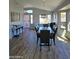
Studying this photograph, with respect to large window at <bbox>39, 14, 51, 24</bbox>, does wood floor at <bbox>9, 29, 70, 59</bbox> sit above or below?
below

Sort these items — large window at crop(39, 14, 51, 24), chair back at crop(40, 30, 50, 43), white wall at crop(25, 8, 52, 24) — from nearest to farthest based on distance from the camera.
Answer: chair back at crop(40, 30, 50, 43)
white wall at crop(25, 8, 52, 24)
large window at crop(39, 14, 51, 24)

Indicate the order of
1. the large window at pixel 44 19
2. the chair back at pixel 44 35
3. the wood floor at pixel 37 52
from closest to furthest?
the wood floor at pixel 37 52 < the chair back at pixel 44 35 < the large window at pixel 44 19

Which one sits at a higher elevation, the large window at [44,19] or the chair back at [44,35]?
the large window at [44,19]

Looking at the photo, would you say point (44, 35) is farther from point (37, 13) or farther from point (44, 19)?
point (44, 19)

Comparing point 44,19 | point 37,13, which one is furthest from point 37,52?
point 44,19

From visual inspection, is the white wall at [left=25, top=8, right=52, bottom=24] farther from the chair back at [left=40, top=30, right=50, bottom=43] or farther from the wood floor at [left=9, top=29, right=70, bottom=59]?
the chair back at [left=40, top=30, right=50, bottom=43]

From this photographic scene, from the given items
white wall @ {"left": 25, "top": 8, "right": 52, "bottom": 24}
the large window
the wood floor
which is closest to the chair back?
the wood floor

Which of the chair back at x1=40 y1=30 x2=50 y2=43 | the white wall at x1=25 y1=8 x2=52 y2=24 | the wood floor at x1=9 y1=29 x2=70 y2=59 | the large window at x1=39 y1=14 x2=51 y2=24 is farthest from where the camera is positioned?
the large window at x1=39 y1=14 x2=51 y2=24

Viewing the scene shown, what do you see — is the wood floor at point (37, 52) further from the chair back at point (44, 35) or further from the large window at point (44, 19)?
the large window at point (44, 19)

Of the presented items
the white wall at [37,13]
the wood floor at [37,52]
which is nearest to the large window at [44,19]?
the white wall at [37,13]
